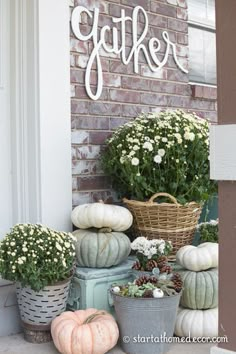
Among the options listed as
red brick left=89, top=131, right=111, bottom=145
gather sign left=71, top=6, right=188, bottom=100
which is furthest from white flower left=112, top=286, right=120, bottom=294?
gather sign left=71, top=6, right=188, bottom=100

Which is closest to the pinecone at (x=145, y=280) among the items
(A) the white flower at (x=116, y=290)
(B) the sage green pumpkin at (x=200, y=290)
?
(A) the white flower at (x=116, y=290)

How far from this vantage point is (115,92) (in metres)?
3.66

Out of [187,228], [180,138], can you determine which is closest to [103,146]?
[180,138]

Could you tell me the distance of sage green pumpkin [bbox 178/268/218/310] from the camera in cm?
293

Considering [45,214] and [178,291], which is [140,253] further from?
[45,214]

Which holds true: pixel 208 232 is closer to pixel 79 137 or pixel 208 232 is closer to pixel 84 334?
pixel 79 137

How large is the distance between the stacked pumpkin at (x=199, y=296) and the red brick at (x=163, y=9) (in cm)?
192

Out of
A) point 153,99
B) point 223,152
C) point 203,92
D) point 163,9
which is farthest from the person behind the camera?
point 203,92

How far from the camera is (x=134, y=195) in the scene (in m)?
3.42

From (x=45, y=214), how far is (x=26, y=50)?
988mm

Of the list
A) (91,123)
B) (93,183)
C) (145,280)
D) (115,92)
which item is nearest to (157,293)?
(145,280)

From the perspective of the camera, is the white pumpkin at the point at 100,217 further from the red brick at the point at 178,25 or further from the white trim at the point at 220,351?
the red brick at the point at 178,25

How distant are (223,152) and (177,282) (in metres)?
1.02

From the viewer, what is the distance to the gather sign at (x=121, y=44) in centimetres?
346
